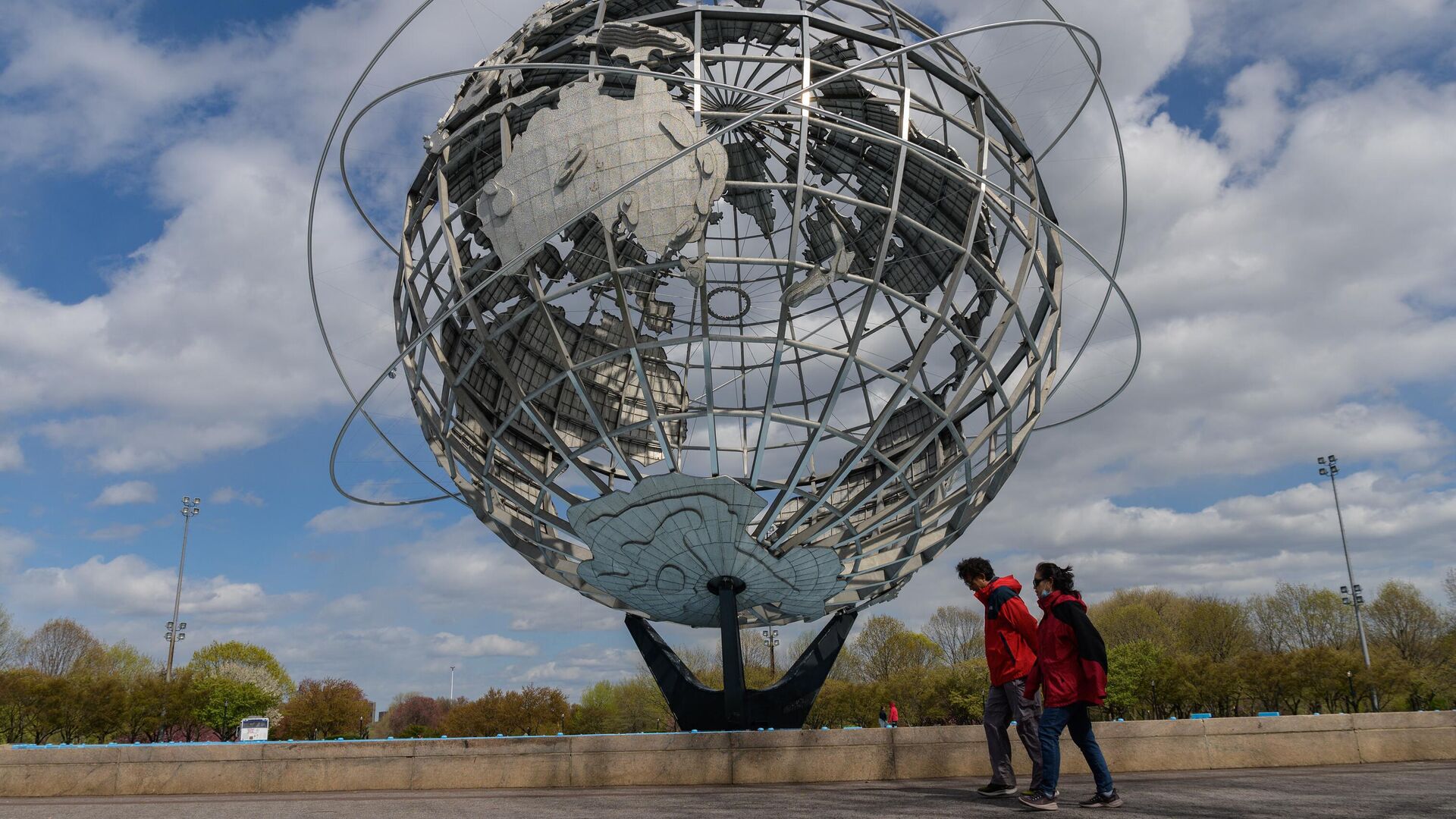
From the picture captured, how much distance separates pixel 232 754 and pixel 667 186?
1050 centimetres

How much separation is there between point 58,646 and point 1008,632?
77.5 m

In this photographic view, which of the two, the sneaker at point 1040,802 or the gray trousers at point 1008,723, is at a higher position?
the gray trousers at point 1008,723

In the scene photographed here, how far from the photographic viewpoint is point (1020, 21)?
1350 centimetres

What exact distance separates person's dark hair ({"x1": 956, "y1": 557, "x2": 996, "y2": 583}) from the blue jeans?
1.53 m

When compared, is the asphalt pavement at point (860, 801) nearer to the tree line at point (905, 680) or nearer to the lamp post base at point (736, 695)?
the lamp post base at point (736, 695)

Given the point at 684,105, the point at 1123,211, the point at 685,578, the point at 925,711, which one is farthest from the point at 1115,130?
the point at 925,711

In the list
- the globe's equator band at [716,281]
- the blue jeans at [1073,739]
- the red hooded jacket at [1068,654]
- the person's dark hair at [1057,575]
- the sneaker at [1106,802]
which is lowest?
the sneaker at [1106,802]

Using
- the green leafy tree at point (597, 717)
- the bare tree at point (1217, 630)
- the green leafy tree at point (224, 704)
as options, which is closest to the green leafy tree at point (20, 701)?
the green leafy tree at point (224, 704)

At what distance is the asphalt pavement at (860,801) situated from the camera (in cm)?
660

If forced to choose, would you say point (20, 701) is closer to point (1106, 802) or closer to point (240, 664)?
point (240, 664)

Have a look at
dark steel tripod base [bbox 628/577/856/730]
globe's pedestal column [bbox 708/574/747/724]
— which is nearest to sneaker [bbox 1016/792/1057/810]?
dark steel tripod base [bbox 628/577/856/730]

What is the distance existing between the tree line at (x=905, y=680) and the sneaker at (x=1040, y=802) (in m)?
43.0

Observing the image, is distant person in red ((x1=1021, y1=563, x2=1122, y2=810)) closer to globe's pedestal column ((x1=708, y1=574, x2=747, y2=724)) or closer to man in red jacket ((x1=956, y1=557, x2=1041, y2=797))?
man in red jacket ((x1=956, y1=557, x2=1041, y2=797))

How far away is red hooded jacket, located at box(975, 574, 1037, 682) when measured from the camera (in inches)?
316
